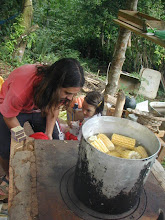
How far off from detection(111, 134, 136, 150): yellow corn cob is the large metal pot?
0.14m

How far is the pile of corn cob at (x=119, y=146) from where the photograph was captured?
5.24ft

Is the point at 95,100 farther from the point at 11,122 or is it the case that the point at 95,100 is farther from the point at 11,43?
the point at 11,43

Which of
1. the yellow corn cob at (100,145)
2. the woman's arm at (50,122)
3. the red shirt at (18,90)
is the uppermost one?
the red shirt at (18,90)

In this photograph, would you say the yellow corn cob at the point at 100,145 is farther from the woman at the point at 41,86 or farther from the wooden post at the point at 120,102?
the wooden post at the point at 120,102

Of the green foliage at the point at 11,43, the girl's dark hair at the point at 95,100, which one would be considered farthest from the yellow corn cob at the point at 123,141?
the green foliage at the point at 11,43

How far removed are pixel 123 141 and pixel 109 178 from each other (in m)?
0.45

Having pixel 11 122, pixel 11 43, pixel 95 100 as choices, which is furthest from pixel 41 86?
pixel 11 43

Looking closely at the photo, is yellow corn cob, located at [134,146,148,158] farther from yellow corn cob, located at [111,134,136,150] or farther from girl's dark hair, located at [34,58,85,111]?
girl's dark hair, located at [34,58,85,111]

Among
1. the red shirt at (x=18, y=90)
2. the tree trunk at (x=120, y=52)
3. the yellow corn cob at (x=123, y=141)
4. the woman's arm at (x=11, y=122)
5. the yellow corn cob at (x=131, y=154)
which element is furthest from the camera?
the tree trunk at (x=120, y=52)

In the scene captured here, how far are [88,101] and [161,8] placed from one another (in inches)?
283

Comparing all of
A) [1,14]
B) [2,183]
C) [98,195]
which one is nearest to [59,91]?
[98,195]

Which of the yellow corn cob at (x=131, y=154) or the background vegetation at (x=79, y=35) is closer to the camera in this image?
the yellow corn cob at (x=131, y=154)

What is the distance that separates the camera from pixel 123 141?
1752mm

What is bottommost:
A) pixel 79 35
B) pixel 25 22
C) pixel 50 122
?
pixel 50 122
